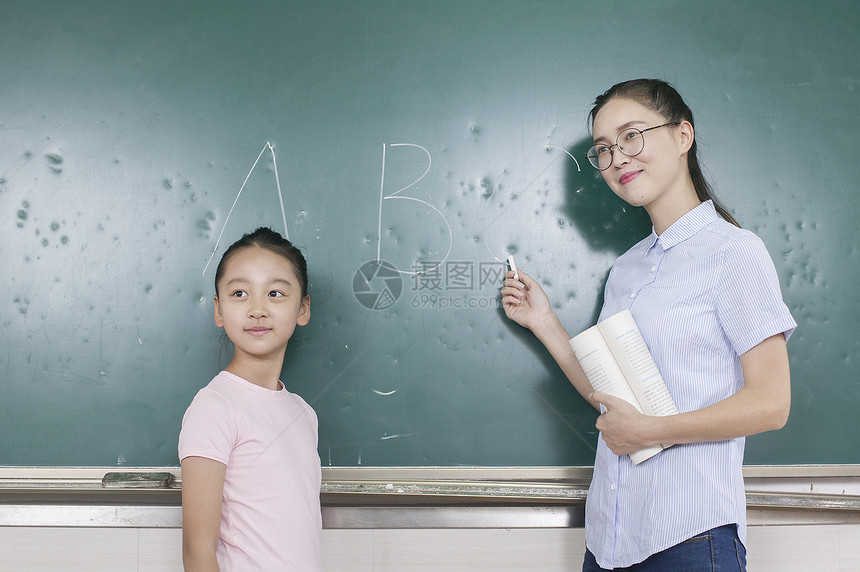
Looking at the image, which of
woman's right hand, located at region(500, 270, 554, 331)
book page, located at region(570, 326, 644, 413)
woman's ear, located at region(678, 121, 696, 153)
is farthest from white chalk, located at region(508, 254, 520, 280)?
woman's ear, located at region(678, 121, 696, 153)

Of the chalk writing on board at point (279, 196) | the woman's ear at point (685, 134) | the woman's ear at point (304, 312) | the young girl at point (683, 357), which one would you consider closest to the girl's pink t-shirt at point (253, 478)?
the woman's ear at point (304, 312)

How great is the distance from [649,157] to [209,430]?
0.83 meters

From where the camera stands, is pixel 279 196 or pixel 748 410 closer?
pixel 748 410

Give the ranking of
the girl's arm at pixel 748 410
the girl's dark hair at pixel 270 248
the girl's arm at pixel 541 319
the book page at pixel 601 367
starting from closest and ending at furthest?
the girl's arm at pixel 748 410, the book page at pixel 601 367, the girl's dark hair at pixel 270 248, the girl's arm at pixel 541 319

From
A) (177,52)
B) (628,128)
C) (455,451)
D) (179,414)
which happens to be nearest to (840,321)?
(628,128)

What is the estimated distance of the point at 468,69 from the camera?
1.23 metres

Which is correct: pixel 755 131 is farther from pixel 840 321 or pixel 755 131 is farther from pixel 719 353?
pixel 719 353

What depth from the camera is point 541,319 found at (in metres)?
1.18

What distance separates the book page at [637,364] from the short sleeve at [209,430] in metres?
0.61

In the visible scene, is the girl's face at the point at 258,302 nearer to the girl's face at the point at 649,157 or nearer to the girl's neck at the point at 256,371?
the girl's neck at the point at 256,371

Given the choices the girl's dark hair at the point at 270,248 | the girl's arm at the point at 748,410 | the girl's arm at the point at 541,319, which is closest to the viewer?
the girl's arm at the point at 748,410

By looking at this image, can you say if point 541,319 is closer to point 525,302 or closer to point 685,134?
point 525,302

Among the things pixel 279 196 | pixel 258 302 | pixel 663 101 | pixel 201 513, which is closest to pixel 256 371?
pixel 258 302

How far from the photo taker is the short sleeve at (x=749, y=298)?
0.82m
